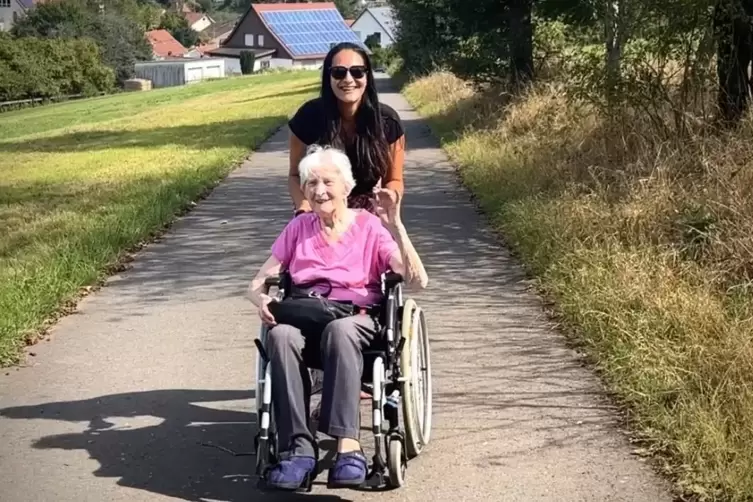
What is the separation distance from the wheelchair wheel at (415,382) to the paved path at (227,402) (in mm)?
118

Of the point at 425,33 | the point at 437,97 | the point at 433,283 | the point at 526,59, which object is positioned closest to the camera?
the point at 433,283

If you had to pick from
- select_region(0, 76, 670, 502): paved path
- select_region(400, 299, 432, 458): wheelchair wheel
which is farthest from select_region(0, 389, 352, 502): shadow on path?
select_region(400, 299, 432, 458): wheelchair wheel

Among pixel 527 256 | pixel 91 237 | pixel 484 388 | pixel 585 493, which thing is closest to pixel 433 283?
pixel 527 256

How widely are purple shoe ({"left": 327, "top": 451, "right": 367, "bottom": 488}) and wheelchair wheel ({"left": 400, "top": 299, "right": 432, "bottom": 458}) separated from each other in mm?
418

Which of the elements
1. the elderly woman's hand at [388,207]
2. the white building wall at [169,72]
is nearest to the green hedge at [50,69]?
the white building wall at [169,72]

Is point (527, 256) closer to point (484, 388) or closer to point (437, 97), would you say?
point (484, 388)

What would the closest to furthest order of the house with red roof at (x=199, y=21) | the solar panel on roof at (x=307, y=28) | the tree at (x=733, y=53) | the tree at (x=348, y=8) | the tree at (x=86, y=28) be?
1. the tree at (x=733, y=53)
2. the tree at (x=86, y=28)
3. the solar panel on roof at (x=307, y=28)
4. the tree at (x=348, y=8)
5. the house with red roof at (x=199, y=21)

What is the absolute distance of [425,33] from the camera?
24.2m

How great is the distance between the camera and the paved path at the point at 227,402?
4.61 m

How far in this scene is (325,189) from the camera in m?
4.77

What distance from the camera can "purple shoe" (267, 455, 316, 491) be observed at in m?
4.15

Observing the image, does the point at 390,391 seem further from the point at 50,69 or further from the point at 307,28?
the point at 307,28

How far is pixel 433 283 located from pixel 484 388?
2594 mm

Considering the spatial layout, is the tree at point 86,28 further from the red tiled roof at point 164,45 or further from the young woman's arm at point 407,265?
the young woman's arm at point 407,265
